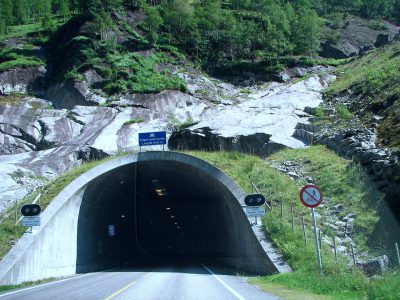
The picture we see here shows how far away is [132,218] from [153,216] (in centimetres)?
336

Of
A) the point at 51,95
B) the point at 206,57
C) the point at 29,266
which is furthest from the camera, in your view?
the point at 206,57

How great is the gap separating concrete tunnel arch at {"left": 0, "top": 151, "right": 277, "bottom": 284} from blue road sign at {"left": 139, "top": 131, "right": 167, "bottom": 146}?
1296 mm

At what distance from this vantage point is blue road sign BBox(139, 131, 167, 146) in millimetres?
27406

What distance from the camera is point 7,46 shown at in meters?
71.9

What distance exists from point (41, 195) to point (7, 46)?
54816 millimetres

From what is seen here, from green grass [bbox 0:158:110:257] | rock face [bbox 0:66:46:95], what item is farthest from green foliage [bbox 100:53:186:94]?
green grass [bbox 0:158:110:257]

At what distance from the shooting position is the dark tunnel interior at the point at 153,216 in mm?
26094

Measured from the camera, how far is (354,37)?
88.6 metres

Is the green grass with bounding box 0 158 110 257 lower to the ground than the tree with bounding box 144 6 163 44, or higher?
lower

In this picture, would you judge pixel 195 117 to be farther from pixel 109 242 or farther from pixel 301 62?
pixel 301 62

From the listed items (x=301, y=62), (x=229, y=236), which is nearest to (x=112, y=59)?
(x=301, y=62)

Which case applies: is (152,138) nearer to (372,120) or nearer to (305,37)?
(372,120)

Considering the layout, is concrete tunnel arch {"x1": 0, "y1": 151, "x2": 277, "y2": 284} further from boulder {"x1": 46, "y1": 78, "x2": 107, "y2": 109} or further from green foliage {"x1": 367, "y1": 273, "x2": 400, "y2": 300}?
boulder {"x1": 46, "y1": 78, "x2": 107, "y2": 109}

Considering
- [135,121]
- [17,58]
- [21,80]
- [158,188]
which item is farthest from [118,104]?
[17,58]
